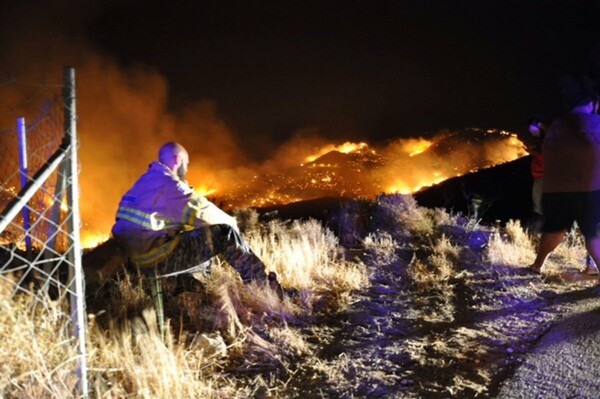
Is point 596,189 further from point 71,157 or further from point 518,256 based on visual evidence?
point 71,157

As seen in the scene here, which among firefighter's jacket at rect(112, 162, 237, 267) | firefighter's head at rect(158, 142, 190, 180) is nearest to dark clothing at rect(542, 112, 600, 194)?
firefighter's jacket at rect(112, 162, 237, 267)

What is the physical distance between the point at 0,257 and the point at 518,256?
5916 mm

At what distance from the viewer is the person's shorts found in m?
4.86

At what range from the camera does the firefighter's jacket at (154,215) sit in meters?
4.09

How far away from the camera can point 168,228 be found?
13.8 ft

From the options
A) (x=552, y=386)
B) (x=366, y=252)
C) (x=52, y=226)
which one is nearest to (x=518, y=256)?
(x=366, y=252)

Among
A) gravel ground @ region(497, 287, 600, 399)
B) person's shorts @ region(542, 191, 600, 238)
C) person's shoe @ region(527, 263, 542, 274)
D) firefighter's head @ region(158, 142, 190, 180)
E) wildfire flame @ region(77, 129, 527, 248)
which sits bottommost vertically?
gravel ground @ region(497, 287, 600, 399)

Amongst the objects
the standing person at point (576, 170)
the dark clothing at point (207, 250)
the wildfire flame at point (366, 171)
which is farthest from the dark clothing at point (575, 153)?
the wildfire flame at point (366, 171)

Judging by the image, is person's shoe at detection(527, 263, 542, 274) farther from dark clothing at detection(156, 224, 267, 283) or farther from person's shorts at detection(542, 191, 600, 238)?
dark clothing at detection(156, 224, 267, 283)

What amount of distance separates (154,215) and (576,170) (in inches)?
158

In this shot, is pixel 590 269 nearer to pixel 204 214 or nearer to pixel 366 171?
pixel 204 214

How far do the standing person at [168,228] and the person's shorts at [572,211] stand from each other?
10.6 feet

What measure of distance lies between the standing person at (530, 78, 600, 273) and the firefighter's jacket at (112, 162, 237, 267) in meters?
3.52

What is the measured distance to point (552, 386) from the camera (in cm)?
306
